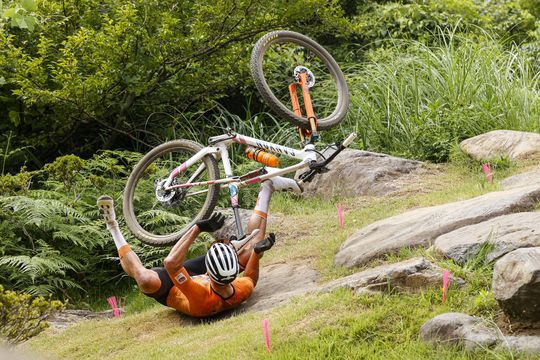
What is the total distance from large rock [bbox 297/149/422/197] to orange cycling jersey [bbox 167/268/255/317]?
284 cm

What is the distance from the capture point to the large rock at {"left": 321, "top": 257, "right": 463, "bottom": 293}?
515 centimetres

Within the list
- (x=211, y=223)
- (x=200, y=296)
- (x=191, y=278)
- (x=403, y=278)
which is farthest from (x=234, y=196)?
(x=403, y=278)

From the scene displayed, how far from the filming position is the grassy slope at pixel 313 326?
4.67 meters

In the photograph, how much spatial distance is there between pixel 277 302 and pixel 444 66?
5.42 metres

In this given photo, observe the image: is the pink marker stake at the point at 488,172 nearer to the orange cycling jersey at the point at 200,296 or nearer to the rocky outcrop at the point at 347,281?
the rocky outcrop at the point at 347,281

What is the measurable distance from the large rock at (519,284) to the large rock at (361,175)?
13.6ft

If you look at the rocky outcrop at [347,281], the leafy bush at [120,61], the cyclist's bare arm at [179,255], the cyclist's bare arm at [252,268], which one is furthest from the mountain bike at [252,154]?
the leafy bush at [120,61]

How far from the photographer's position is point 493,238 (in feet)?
17.3

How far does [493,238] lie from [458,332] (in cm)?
108

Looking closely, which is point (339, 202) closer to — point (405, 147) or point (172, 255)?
point (405, 147)

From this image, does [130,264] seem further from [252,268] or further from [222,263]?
[252,268]

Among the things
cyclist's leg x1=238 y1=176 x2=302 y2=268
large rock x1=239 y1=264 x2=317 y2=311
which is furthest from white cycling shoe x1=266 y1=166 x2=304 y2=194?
large rock x1=239 y1=264 x2=317 y2=311

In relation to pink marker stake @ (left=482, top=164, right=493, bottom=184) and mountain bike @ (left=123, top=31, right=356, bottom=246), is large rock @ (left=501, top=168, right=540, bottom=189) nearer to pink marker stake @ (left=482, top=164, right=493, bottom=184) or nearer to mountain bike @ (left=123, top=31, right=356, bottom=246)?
pink marker stake @ (left=482, top=164, right=493, bottom=184)

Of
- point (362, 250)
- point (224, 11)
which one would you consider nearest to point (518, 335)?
point (362, 250)
